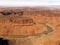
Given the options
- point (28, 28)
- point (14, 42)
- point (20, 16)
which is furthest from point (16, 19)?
point (14, 42)

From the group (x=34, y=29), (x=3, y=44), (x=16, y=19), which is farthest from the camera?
(x=16, y=19)

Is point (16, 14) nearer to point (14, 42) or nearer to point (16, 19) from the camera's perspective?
point (16, 19)

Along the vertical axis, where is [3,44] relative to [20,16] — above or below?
below

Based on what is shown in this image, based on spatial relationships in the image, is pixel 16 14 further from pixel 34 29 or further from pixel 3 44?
pixel 3 44

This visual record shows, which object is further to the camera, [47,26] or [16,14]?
[16,14]

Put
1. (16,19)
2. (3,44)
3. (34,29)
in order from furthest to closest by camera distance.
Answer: (16,19) → (34,29) → (3,44)

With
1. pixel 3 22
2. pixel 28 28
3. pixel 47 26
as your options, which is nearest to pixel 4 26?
pixel 3 22
